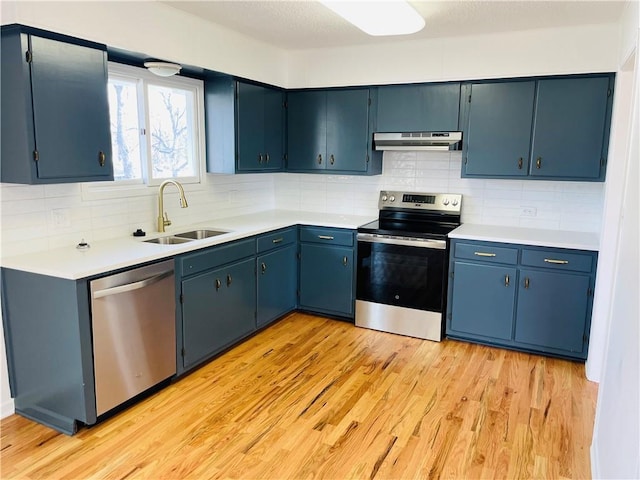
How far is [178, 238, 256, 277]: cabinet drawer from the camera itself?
3.11m

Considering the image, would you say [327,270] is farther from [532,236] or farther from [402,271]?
[532,236]

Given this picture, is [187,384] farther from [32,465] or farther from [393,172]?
[393,172]

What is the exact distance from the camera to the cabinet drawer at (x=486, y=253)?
362 centimetres

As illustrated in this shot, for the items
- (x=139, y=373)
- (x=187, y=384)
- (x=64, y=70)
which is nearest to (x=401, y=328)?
(x=187, y=384)

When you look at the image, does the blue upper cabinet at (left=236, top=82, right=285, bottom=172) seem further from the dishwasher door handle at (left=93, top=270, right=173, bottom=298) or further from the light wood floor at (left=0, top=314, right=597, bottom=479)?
the light wood floor at (left=0, top=314, right=597, bottom=479)

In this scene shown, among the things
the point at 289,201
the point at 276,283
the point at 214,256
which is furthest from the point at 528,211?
the point at 214,256

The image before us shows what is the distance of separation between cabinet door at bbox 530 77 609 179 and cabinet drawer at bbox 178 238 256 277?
7.55 ft

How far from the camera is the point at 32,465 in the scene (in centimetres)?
234

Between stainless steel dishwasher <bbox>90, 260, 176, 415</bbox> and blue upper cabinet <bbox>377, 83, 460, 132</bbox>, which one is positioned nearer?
stainless steel dishwasher <bbox>90, 260, 176, 415</bbox>

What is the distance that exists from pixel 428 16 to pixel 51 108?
2464 mm

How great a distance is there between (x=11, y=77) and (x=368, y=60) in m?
2.78

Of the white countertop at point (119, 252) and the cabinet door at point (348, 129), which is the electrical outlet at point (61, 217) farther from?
the cabinet door at point (348, 129)

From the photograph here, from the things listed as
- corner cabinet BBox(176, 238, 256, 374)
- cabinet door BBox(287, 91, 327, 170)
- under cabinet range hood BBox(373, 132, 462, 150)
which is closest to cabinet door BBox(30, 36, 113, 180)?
corner cabinet BBox(176, 238, 256, 374)

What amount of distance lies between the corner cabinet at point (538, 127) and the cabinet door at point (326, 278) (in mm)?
1274
